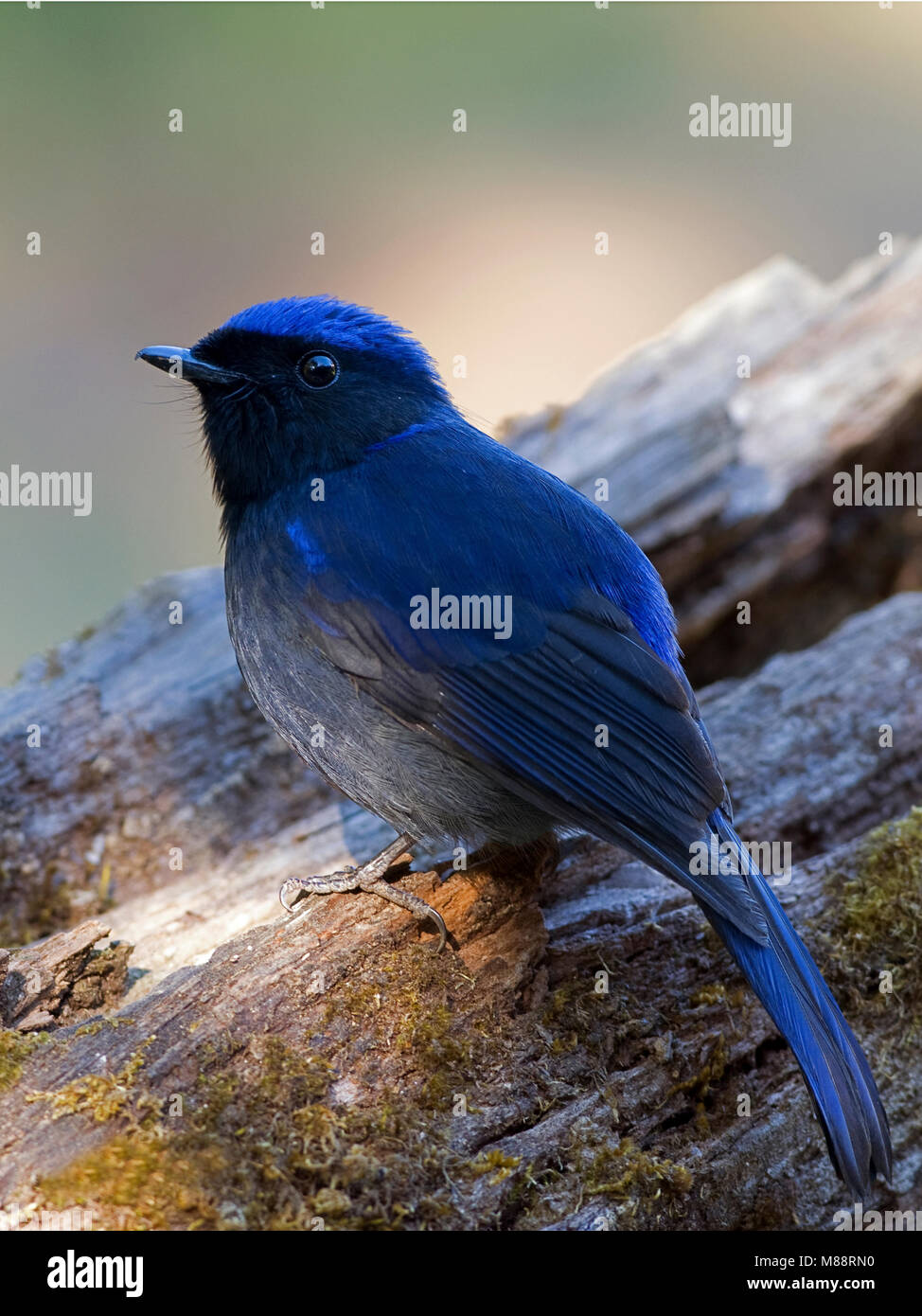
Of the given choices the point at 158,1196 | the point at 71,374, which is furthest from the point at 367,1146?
the point at 71,374

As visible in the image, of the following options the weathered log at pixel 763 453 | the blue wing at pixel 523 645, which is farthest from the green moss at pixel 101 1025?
the weathered log at pixel 763 453

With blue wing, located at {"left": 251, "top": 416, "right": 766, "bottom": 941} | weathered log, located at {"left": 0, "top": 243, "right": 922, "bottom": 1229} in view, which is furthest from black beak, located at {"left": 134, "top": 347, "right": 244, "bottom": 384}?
weathered log, located at {"left": 0, "top": 243, "right": 922, "bottom": 1229}

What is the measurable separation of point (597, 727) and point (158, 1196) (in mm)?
1504

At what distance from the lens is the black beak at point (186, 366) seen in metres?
3.62

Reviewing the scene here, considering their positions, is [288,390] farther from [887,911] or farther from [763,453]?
[763,453]

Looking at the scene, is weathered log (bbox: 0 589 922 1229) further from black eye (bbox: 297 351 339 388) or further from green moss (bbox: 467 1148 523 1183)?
black eye (bbox: 297 351 339 388)

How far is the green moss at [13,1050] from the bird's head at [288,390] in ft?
5.32

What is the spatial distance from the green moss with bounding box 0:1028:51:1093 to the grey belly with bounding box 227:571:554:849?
102 cm

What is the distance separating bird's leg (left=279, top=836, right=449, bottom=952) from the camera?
328 cm

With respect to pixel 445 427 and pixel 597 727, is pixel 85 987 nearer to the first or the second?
pixel 597 727

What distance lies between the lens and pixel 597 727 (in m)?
3.20

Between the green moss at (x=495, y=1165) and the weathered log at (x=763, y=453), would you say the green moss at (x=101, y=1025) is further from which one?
the weathered log at (x=763, y=453)

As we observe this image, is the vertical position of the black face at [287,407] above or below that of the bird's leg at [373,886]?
above

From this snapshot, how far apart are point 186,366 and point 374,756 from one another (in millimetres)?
1296
